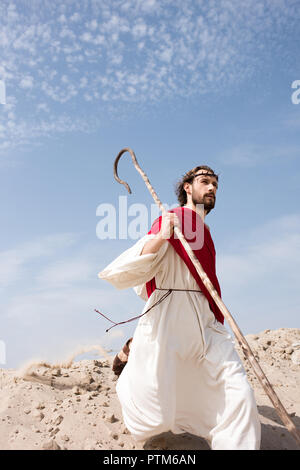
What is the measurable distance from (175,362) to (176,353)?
0.08 m

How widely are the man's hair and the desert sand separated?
2791 mm

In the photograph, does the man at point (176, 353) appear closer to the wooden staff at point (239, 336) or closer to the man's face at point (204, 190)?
the wooden staff at point (239, 336)

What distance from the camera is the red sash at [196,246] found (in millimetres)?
4293

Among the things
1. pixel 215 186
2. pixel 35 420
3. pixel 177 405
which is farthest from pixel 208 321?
pixel 35 420

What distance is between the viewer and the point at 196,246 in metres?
4.51

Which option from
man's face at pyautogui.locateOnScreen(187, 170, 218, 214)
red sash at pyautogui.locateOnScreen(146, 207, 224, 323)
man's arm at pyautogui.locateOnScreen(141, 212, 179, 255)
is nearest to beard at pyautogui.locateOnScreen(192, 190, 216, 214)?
man's face at pyautogui.locateOnScreen(187, 170, 218, 214)

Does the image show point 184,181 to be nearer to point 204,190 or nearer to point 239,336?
point 204,190

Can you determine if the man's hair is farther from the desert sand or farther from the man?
the desert sand

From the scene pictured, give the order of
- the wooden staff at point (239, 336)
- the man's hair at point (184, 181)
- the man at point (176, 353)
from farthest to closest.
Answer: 1. the man's hair at point (184, 181)
2. the man at point (176, 353)
3. the wooden staff at point (239, 336)

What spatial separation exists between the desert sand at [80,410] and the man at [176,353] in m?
0.66

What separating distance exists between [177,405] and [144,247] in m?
1.61

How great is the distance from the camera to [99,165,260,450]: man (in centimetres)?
390

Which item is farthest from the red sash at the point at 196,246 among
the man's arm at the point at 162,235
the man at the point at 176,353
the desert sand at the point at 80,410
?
the desert sand at the point at 80,410

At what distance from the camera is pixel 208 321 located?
14.2 feet
